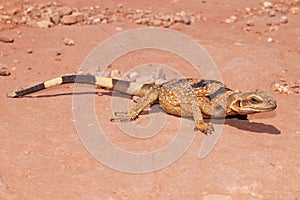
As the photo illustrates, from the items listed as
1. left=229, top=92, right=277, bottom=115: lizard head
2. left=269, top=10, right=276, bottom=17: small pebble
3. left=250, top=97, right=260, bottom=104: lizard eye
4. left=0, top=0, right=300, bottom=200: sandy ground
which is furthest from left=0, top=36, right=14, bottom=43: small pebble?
left=269, top=10, right=276, bottom=17: small pebble

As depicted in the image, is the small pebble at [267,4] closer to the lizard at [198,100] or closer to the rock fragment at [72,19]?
the rock fragment at [72,19]

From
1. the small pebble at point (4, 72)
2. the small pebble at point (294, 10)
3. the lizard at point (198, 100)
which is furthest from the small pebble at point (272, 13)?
the small pebble at point (4, 72)

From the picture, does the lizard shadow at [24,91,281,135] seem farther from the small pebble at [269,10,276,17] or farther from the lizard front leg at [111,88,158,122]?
the small pebble at [269,10,276,17]

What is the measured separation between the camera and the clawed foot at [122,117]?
5.95 meters

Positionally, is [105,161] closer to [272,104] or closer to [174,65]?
[272,104]

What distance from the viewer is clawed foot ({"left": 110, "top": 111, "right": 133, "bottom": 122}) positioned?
5.95m

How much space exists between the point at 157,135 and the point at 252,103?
4.00 feet

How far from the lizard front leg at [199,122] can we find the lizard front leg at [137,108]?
0.57 m

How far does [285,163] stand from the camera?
5043mm

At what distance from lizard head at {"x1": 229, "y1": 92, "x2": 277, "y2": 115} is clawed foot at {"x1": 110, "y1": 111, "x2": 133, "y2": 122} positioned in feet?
4.24

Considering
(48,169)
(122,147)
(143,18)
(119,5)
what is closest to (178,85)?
(122,147)

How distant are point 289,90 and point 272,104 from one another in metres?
1.47

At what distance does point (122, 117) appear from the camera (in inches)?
236

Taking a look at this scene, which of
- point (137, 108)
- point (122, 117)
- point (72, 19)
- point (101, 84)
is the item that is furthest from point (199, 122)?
point (72, 19)
